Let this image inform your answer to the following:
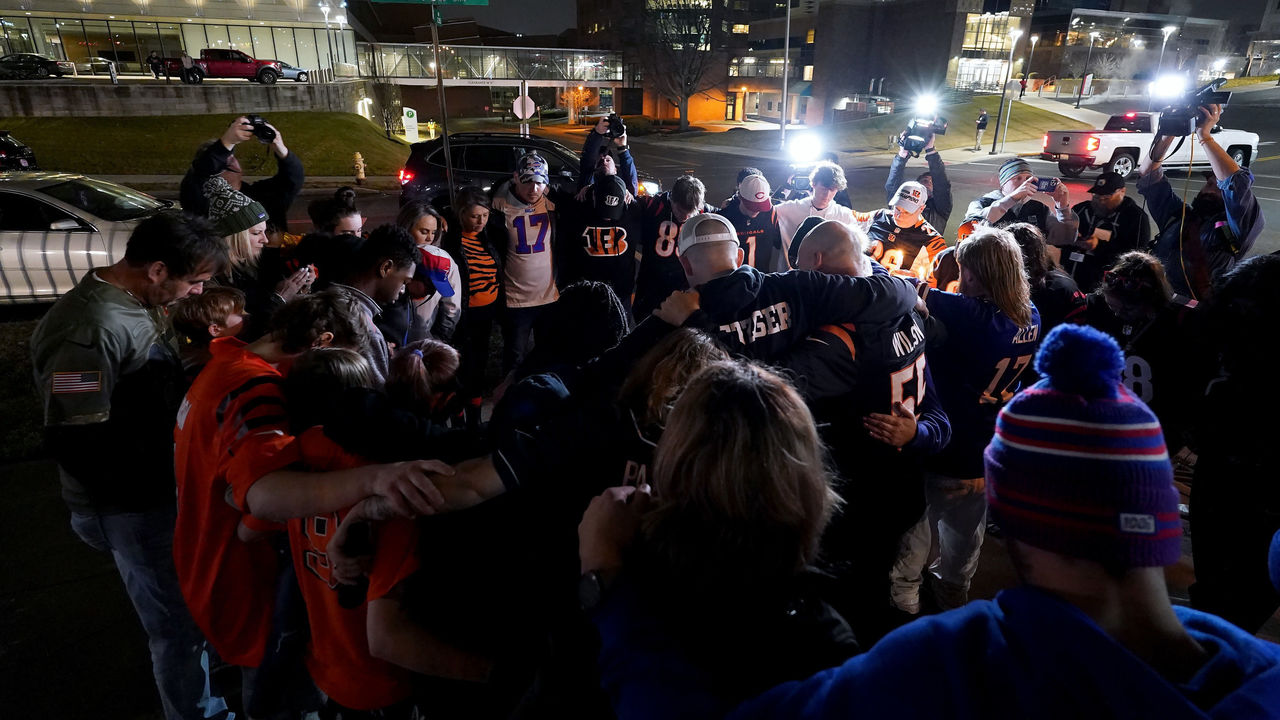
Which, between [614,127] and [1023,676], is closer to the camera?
[1023,676]

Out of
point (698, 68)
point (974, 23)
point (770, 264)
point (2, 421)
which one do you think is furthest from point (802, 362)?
point (974, 23)

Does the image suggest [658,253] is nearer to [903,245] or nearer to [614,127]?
[903,245]

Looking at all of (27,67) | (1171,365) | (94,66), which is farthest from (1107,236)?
(94,66)

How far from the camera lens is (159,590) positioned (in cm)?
258

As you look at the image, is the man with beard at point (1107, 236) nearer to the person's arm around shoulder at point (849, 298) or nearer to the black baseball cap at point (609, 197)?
the black baseball cap at point (609, 197)

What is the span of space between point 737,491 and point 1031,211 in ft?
19.3

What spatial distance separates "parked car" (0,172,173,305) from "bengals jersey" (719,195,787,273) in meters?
7.51

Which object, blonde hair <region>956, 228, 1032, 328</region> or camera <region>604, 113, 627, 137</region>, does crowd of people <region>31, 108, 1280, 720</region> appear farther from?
camera <region>604, 113, 627, 137</region>

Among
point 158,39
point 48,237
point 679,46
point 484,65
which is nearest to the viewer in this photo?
point 48,237

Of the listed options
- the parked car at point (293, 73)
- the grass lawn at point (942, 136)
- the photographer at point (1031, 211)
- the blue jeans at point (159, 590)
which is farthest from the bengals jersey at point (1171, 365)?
the parked car at point (293, 73)

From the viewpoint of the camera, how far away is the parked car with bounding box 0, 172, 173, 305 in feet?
25.2

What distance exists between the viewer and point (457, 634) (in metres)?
1.77

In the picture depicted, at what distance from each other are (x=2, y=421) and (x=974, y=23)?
61.6 meters

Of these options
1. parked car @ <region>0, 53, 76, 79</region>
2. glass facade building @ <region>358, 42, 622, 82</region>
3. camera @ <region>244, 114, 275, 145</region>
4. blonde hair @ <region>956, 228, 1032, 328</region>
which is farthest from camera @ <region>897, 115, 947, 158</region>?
glass facade building @ <region>358, 42, 622, 82</region>
